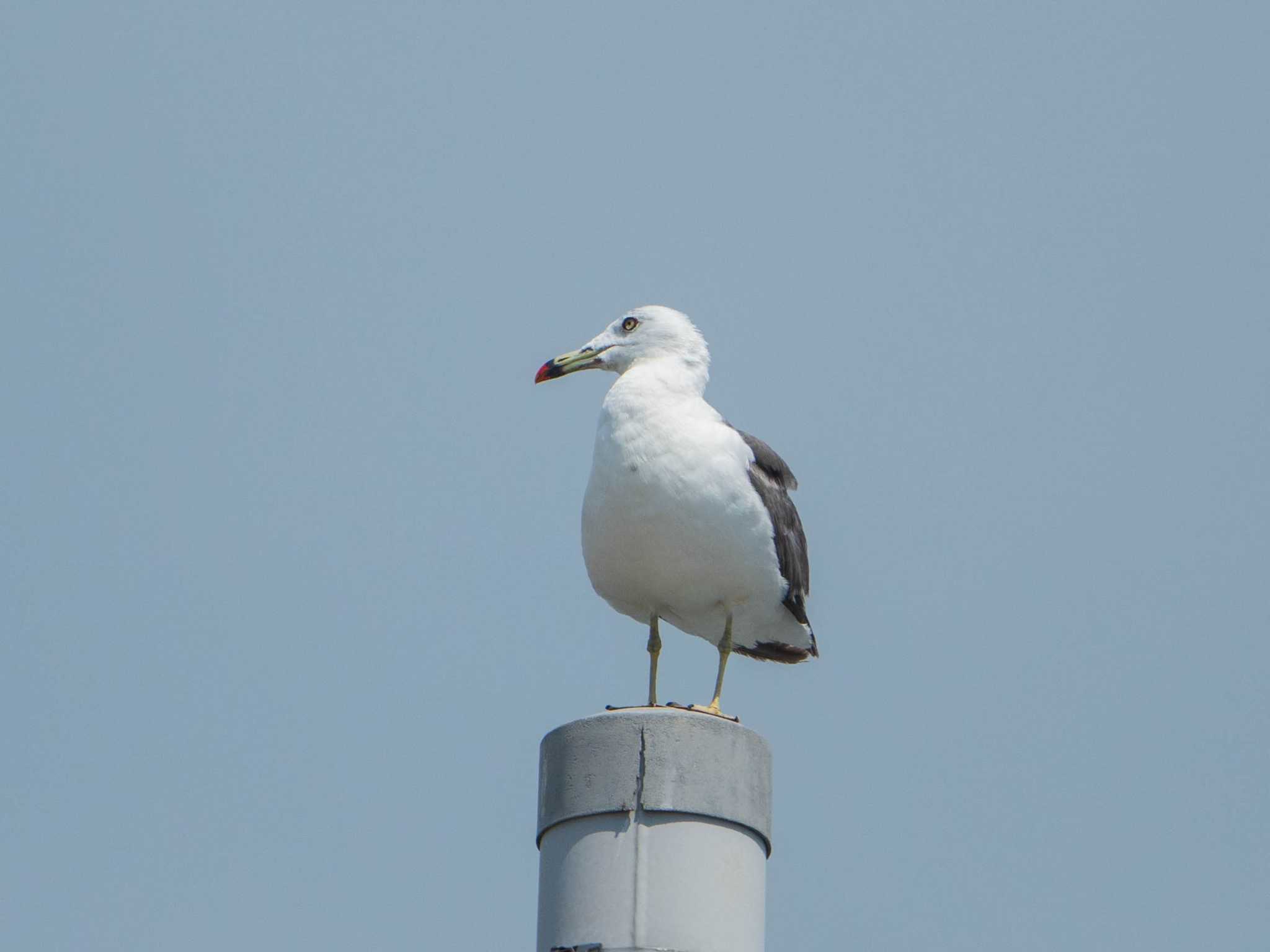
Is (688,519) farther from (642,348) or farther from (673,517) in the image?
(642,348)

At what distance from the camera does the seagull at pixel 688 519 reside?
13547 mm

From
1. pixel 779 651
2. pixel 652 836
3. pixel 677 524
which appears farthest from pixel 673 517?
pixel 652 836

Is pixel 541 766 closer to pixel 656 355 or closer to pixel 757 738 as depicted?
pixel 757 738

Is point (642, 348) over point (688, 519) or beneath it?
over

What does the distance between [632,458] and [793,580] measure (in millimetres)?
1753

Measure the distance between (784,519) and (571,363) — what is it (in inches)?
87.8

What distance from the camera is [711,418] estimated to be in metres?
14.4

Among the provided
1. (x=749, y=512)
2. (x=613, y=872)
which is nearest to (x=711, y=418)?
(x=749, y=512)

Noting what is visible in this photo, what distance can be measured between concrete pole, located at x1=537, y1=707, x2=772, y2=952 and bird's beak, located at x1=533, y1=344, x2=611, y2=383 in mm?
4729

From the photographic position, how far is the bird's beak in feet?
50.6

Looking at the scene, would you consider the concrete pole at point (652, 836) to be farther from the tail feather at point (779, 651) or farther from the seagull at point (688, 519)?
the tail feather at point (779, 651)

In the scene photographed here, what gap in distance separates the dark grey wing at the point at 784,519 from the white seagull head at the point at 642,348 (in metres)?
0.85

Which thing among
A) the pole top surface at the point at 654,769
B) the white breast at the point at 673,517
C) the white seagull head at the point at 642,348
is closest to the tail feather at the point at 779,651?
the white breast at the point at 673,517

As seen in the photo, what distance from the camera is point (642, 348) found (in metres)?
15.3
